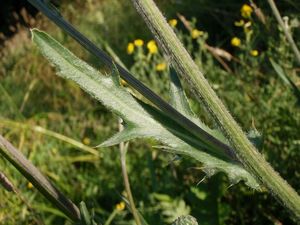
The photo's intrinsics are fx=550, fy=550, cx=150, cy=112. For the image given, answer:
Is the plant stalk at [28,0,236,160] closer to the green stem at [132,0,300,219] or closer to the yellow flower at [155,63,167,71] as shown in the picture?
the green stem at [132,0,300,219]

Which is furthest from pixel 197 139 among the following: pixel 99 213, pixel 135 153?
pixel 135 153

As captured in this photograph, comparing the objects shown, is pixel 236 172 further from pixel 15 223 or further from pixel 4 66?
pixel 4 66

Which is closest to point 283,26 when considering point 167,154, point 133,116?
point 133,116

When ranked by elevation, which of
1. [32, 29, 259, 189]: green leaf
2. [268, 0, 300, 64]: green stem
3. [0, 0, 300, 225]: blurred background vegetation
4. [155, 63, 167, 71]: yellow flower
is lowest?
[0, 0, 300, 225]: blurred background vegetation

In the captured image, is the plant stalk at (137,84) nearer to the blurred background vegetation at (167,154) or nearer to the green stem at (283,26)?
the blurred background vegetation at (167,154)

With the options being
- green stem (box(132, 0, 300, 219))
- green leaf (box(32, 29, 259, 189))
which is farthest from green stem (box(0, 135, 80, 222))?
green stem (box(132, 0, 300, 219))


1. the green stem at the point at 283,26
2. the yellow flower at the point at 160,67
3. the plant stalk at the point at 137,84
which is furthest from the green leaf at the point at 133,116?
the yellow flower at the point at 160,67
